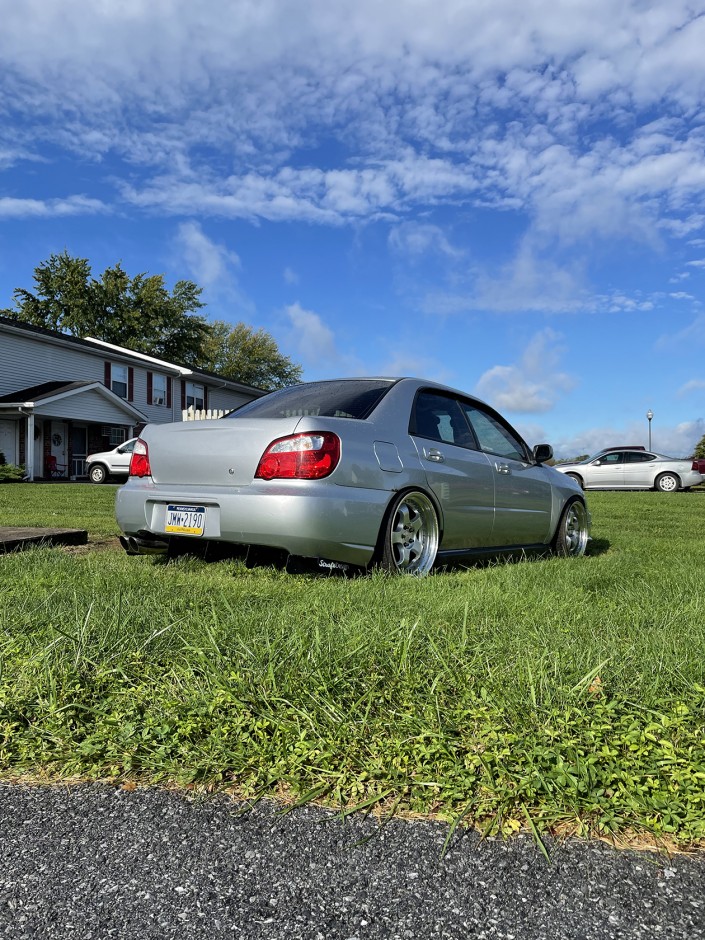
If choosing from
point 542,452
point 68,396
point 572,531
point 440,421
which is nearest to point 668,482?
point 572,531

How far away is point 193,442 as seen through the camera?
4828 mm

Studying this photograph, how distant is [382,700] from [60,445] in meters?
30.1

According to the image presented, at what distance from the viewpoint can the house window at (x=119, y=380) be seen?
3362 cm

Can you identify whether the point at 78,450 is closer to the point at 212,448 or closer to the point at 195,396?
the point at 195,396

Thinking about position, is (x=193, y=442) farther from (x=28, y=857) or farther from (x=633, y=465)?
(x=633, y=465)

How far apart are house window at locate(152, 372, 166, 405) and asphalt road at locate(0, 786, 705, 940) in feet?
116

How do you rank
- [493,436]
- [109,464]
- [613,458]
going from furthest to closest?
[109,464] < [613,458] < [493,436]

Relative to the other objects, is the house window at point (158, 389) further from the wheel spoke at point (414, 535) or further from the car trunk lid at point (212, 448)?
the wheel spoke at point (414, 535)

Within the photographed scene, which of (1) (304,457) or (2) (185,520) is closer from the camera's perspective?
(1) (304,457)

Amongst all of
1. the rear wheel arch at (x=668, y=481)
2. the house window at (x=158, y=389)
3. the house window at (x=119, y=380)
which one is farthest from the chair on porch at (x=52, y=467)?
the rear wheel arch at (x=668, y=481)

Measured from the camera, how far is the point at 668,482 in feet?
76.7

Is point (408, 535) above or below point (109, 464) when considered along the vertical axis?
below

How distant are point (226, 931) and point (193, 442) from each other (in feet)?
11.9

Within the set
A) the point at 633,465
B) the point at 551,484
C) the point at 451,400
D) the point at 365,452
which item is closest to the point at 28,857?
the point at 365,452
